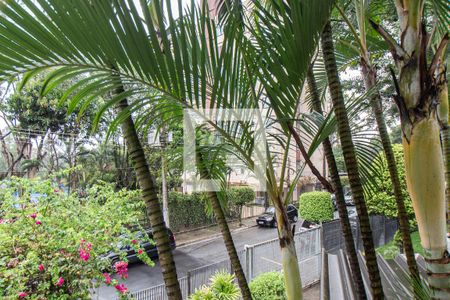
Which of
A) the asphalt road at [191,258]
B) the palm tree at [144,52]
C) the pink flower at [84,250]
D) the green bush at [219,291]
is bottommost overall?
the asphalt road at [191,258]

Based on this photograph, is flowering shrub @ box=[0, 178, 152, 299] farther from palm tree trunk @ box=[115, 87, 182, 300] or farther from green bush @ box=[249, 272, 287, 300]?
palm tree trunk @ box=[115, 87, 182, 300]

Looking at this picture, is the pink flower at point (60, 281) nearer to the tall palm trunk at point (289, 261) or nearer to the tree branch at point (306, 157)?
the tall palm trunk at point (289, 261)

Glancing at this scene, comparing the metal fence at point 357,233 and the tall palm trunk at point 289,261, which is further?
the metal fence at point 357,233

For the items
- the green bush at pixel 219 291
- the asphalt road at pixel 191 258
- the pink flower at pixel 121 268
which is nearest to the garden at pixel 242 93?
the pink flower at pixel 121 268

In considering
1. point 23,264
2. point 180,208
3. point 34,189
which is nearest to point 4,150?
point 180,208

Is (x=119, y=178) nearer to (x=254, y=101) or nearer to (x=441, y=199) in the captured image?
(x=254, y=101)

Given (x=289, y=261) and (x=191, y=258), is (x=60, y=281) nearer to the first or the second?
(x=289, y=261)

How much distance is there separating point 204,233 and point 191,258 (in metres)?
2.37

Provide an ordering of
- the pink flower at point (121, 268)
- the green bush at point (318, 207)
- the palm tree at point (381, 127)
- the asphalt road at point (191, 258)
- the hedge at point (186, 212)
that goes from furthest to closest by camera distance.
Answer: the hedge at point (186, 212)
the green bush at point (318, 207)
the asphalt road at point (191, 258)
the pink flower at point (121, 268)
the palm tree at point (381, 127)

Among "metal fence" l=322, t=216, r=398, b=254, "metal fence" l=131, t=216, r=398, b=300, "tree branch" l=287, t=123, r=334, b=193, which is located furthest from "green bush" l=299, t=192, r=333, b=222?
"tree branch" l=287, t=123, r=334, b=193

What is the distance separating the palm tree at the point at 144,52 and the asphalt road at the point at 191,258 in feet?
15.5

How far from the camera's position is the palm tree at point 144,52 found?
666mm

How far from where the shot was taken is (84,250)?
2.57 m

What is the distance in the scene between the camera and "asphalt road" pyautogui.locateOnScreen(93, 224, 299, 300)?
18.1 feet
